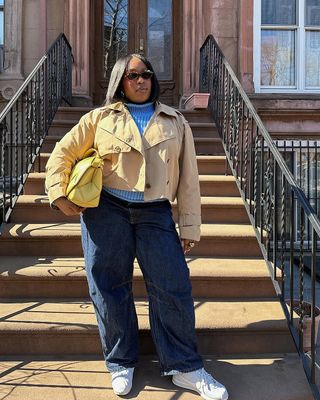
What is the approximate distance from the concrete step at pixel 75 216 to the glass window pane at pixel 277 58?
11.3 feet

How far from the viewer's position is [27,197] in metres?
4.50

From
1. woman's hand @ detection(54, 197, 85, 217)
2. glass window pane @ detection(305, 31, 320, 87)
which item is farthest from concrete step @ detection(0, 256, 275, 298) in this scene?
glass window pane @ detection(305, 31, 320, 87)

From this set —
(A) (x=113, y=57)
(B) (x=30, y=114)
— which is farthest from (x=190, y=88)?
(B) (x=30, y=114)

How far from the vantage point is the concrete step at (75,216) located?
4.33 m

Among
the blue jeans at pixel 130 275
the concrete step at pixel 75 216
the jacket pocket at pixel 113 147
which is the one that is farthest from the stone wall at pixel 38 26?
the blue jeans at pixel 130 275

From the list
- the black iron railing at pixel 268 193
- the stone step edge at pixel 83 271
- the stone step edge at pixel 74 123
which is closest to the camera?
the black iron railing at pixel 268 193

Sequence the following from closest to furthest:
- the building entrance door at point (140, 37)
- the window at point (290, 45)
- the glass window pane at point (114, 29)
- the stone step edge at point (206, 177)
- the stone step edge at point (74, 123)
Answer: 1. the stone step edge at point (206, 177)
2. the stone step edge at point (74, 123)
3. the window at point (290, 45)
4. the building entrance door at point (140, 37)
5. the glass window pane at point (114, 29)

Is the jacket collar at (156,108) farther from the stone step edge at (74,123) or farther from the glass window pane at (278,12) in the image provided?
the glass window pane at (278,12)

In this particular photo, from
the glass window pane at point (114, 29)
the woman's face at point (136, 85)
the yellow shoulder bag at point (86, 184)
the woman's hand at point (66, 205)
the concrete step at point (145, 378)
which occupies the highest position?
the glass window pane at point (114, 29)

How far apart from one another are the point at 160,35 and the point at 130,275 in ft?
19.4

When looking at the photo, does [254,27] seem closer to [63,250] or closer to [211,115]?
[211,115]

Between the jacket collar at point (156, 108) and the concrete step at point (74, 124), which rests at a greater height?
the concrete step at point (74, 124)

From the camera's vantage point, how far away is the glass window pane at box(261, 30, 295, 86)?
726 cm

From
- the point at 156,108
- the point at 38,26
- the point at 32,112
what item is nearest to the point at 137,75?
the point at 156,108
